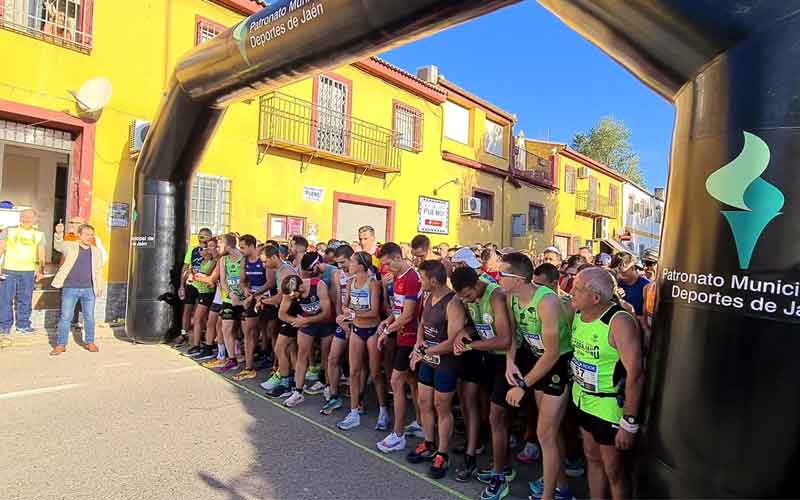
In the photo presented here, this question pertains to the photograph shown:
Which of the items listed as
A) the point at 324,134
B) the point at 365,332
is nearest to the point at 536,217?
the point at 324,134

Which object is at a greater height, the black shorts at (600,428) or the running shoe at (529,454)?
the black shorts at (600,428)

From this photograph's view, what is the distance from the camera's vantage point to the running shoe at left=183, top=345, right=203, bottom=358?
7348 millimetres

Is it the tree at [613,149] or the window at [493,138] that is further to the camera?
the tree at [613,149]

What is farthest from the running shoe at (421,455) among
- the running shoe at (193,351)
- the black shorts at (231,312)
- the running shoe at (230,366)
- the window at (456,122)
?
the window at (456,122)

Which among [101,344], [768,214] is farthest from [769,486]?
[101,344]

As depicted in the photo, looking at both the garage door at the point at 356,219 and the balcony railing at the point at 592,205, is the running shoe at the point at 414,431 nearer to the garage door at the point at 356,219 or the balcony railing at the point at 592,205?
the garage door at the point at 356,219

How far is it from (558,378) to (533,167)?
2104cm

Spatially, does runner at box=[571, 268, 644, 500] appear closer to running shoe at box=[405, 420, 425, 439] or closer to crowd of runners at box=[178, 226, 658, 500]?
crowd of runners at box=[178, 226, 658, 500]

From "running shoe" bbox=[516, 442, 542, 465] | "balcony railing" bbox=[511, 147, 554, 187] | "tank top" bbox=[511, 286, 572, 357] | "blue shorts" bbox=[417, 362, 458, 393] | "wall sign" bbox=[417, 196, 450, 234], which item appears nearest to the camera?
"tank top" bbox=[511, 286, 572, 357]

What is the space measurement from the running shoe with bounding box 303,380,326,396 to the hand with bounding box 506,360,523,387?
9.53ft

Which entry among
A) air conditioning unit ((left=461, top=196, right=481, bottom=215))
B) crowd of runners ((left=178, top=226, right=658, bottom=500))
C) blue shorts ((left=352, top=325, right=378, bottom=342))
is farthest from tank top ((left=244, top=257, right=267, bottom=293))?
air conditioning unit ((left=461, top=196, right=481, bottom=215))

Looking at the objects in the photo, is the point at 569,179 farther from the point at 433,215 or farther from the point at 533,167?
the point at 433,215

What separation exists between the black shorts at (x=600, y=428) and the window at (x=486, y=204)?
15675 mm

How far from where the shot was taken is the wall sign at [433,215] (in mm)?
15984
